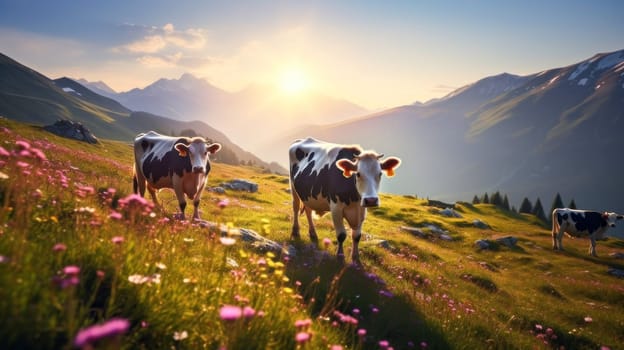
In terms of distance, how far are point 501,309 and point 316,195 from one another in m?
7.56

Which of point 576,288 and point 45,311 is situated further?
point 576,288

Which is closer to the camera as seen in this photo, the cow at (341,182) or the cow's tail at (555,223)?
the cow at (341,182)

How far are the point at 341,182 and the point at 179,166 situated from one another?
609cm

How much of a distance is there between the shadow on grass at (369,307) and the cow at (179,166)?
5.65 m

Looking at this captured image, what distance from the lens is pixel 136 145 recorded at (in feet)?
51.6

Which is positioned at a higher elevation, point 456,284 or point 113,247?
point 113,247

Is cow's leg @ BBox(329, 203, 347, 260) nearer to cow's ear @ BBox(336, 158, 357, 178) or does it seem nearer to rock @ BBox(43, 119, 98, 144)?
cow's ear @ BBox(336, 158, 357, 178)

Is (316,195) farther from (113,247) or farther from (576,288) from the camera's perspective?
(576,288)

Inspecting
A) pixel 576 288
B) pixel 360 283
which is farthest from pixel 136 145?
pixel 576 288

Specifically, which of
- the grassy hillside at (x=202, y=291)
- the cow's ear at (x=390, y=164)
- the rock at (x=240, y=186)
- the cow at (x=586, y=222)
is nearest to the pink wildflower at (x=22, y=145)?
the grassy hillside at (x=202, y=291)

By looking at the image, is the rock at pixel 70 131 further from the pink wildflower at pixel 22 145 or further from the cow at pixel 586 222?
the cow at pixel 586 222

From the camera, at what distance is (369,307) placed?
7.84 m

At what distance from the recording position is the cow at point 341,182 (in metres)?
10.3

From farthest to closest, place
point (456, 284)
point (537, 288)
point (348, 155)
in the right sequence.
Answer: point (537, 288) → point (456, 284) → point (348, 155)
